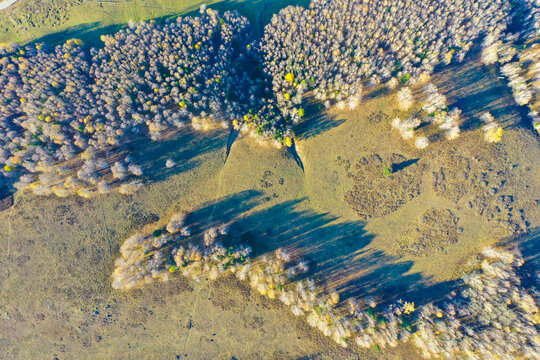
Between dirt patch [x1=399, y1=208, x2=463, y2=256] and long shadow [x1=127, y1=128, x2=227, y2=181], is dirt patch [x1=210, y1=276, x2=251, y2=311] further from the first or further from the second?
dirt patch [x1=399, y1=208, x2=463, y2=256]

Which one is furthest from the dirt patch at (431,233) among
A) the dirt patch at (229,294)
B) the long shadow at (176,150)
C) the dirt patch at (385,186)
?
the long shadow at (176,150)

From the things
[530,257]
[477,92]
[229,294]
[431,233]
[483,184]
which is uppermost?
[477,92]

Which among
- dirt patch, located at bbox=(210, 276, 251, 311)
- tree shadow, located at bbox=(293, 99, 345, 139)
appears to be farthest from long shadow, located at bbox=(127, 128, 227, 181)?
dirt patch, located at bbox=(210, 276, 251, 311)

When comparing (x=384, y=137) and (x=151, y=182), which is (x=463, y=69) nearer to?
(x=384, y=137)

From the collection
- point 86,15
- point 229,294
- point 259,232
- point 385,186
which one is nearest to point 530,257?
point 385,186

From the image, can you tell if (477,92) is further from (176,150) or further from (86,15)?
(86,15)

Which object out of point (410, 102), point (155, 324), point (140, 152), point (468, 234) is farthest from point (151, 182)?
point (468, 234)

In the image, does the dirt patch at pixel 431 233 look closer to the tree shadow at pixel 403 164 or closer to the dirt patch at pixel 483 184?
the dirt patch at pixel 483 184
